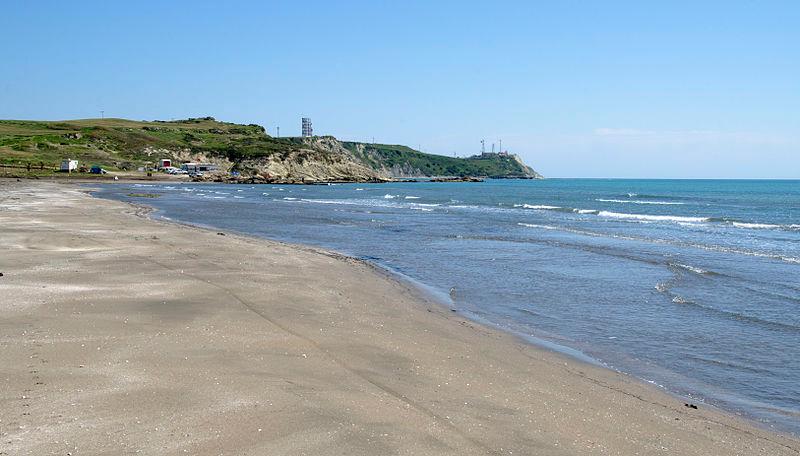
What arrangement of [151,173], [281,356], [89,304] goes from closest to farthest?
[281,356], [89,304], [151,173]

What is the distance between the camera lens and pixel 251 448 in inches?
252

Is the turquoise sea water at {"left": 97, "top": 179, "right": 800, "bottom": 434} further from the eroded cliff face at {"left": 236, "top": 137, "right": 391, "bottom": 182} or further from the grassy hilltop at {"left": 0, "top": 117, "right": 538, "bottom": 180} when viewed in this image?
the eroded cliff face at {"left": 236, "top": 137, "right": 391, "bottom": 182}

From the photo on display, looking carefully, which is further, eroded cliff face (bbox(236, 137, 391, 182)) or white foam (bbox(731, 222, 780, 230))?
eroded cliff face (bbox(236, 137, 391, 182))

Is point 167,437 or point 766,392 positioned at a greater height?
point 167,437

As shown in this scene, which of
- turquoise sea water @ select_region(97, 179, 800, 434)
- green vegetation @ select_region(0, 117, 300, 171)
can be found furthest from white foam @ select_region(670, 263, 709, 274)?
green vegetation @ select_region(0, 117, 300, 171)

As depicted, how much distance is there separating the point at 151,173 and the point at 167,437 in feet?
A: 449

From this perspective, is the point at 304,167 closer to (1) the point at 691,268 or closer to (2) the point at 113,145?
(2) the point at 113,145

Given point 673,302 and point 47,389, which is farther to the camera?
point 673,302

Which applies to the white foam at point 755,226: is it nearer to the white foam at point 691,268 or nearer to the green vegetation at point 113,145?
the white foam at point 691,268

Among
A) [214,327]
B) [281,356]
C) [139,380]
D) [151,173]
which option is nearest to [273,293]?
[214,327]

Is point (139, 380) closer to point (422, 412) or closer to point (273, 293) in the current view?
point (422, 412)

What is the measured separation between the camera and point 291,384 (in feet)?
28.0

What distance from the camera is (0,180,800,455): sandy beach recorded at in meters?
6.80

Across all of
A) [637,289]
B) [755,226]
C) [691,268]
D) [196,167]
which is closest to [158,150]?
[196,167]
